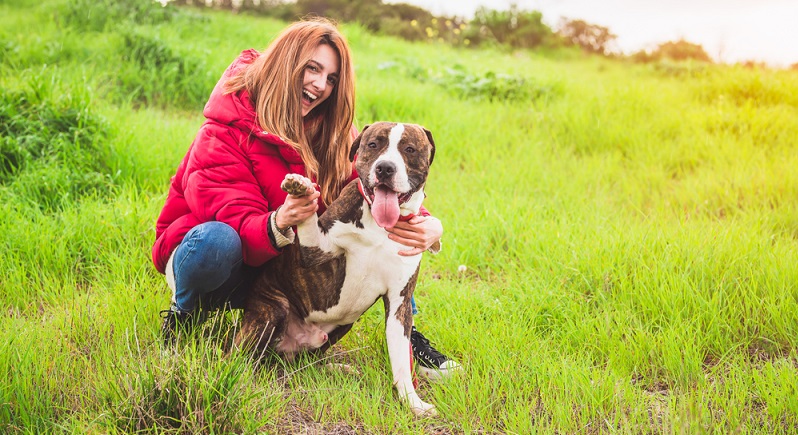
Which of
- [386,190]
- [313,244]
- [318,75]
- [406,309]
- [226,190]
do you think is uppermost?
[318,75]

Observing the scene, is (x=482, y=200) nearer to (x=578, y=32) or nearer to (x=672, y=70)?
(x=672, y=70)

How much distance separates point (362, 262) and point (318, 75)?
1004mm

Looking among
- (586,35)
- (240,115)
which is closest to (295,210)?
(240,115)

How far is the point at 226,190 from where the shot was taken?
2715mm

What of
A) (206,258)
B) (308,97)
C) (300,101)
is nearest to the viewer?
(206,258)

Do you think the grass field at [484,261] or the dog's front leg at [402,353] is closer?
the grass field at [484,261]

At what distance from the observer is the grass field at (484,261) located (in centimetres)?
253

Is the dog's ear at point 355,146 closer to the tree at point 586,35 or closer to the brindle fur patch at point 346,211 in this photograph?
the brindle fur patch at point 346,211

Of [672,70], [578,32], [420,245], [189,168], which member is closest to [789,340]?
[420,245]

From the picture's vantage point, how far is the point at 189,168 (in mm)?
2779

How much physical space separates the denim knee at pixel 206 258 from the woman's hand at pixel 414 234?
666mm

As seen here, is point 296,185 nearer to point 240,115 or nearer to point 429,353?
point 240,115

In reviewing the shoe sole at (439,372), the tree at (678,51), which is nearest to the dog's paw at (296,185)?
the shoe sole at (439,372)

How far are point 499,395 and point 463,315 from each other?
30.9 inches
